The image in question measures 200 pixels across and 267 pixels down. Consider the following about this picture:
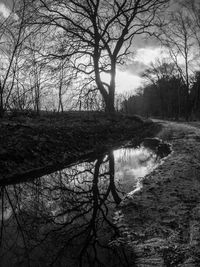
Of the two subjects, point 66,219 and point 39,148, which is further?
point 39,148

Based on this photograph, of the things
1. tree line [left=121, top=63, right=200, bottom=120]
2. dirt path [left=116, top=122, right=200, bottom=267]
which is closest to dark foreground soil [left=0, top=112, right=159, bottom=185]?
dirt path [left=116, top=122, right=200, bottom=267]

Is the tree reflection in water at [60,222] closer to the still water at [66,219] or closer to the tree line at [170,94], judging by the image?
the still water at [66,219]

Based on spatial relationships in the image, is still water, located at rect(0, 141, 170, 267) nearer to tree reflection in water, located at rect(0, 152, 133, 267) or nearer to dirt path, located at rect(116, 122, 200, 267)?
tree reflection in water, located at rect(0, 152, 133, 267)

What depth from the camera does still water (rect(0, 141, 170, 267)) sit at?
6.92 ft

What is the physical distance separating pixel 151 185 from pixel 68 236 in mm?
1717

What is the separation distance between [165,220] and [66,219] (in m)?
1.16

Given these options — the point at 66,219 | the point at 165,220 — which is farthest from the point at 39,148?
the point at 165,220

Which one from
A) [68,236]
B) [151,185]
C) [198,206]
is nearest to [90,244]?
[68,236]

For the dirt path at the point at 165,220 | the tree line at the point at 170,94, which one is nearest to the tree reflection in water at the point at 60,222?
the dirt path at the point at 165,220

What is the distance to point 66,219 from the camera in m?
2.91

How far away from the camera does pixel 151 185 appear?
12.3 ft

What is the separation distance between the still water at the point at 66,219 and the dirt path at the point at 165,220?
6.4 inches

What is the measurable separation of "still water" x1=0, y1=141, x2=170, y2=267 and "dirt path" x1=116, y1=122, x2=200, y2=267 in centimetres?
16

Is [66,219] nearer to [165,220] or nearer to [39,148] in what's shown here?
[165,220]
